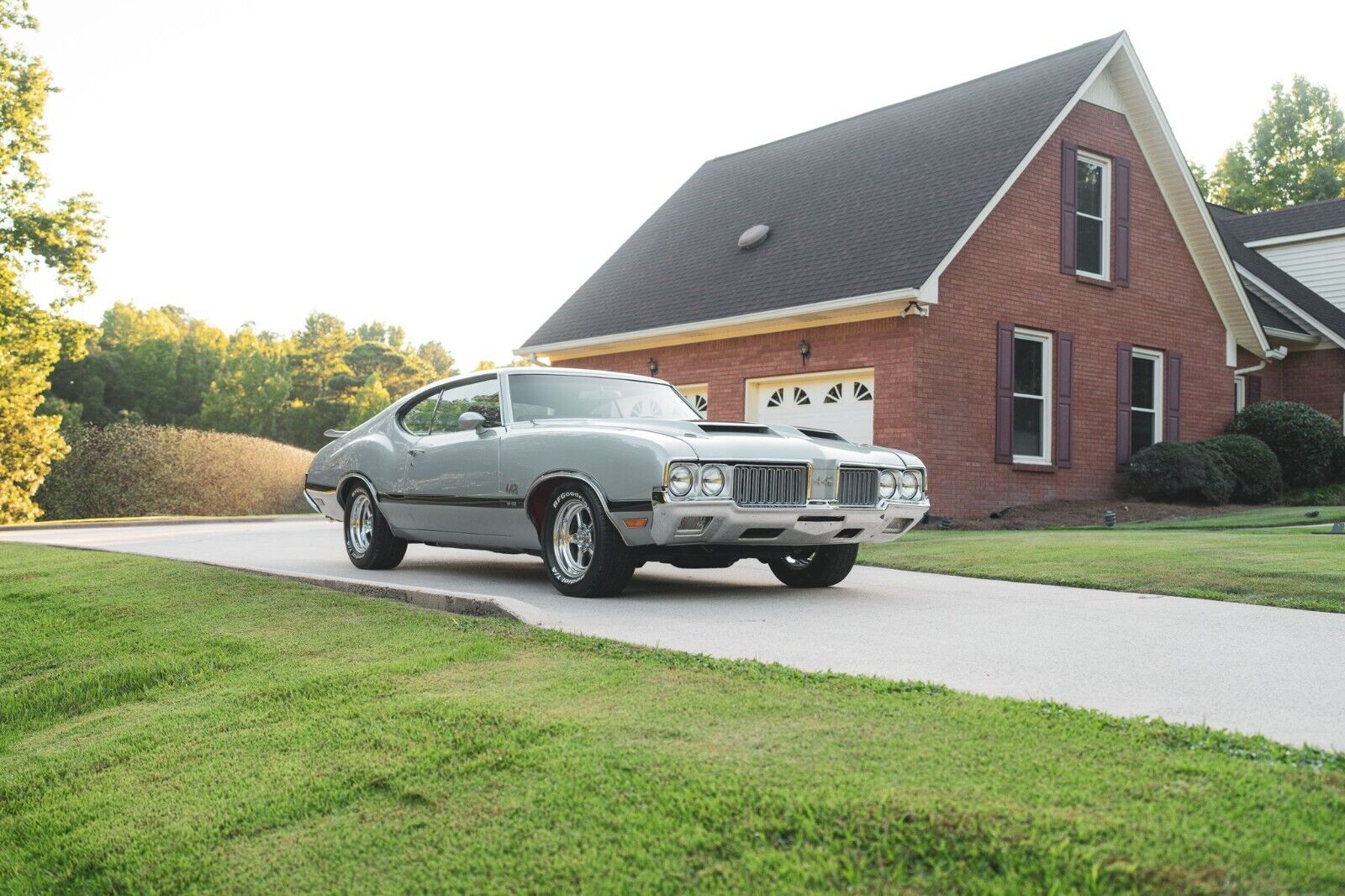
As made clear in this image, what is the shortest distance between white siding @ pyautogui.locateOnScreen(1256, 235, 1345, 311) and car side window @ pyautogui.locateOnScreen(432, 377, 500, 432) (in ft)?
74.1

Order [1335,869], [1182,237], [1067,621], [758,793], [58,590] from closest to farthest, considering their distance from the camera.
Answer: [1335,869] → [758,793] → [1067,621] → [58,590] → [1182,237]

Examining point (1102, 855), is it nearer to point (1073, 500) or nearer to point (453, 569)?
point (453, 569)

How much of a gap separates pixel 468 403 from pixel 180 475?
19733 mm

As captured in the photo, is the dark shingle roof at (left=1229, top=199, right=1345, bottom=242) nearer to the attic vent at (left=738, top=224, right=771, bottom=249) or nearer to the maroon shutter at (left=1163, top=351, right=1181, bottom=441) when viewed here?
the maroon shutter at (left=1163, top=351, right=1181, bottom=441)

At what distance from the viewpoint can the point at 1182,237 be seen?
67.9 feet

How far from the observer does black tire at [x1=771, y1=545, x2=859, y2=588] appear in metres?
9.05

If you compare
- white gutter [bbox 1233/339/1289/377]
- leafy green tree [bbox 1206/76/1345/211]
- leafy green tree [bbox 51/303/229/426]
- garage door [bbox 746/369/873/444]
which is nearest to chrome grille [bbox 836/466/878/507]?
garage door [bbox 746/369/873/444]

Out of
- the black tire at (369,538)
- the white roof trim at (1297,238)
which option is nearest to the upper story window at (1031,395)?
the black tire at (369,538)

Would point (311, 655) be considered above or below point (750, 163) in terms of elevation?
below

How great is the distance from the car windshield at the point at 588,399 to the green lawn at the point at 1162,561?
274 centimetres

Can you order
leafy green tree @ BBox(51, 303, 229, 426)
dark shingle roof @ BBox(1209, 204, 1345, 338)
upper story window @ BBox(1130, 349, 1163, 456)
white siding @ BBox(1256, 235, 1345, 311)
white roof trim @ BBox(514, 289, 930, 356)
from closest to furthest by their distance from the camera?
white roof trim @ BBox(514, 289, 930, 356), upper story window @ BBox(1130, 349, 1163, 456), dark shingle roof @ BBox(1209, 204, 1345, 338), white siding @ BBox(1256, 235, 1345, 311), leafy green tree @ BBox(51, 303, 229, 426)

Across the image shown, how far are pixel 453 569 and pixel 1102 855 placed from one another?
8042 mm

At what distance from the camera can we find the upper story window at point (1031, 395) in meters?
18.1

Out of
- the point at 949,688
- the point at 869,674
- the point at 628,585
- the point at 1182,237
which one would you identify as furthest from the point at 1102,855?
the point at 1182,237
